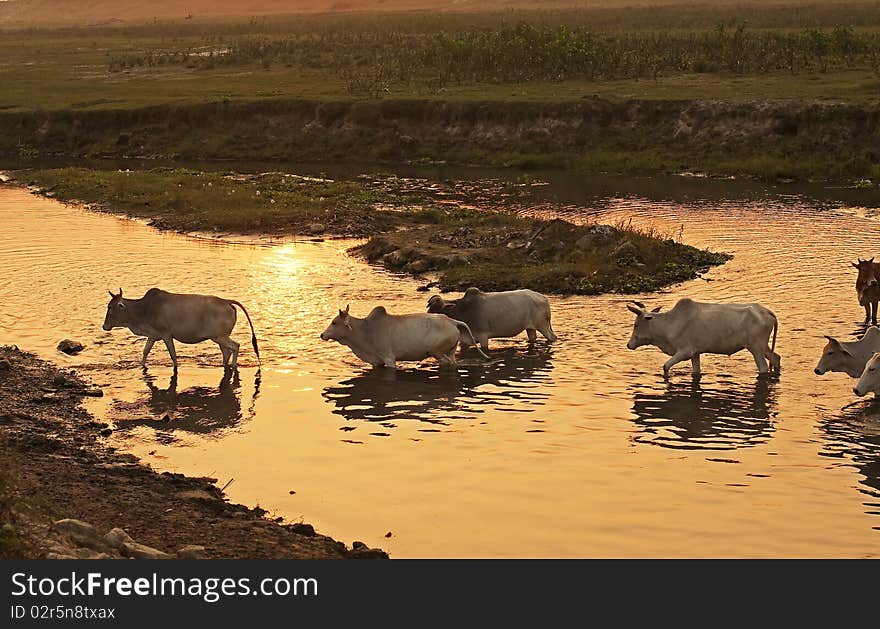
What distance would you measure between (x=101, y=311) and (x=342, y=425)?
8139mm

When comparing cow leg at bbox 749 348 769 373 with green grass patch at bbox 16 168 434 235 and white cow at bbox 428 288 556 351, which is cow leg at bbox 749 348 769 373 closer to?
white cow at bbox 428 288 556 351

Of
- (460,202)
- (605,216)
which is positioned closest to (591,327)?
(605,216)

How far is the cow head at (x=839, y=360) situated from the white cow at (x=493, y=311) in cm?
471

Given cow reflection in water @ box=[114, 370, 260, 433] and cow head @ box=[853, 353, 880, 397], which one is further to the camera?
cow head @ box=[853, 353, 880, 397]

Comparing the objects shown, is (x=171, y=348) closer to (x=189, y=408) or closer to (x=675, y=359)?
(x=189, y=408)

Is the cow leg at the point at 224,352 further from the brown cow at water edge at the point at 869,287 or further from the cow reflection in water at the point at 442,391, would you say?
the brown cow at water edge at the point at 869,287

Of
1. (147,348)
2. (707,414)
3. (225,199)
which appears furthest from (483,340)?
(225,199)

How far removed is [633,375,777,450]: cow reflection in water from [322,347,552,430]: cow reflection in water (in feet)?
5.33

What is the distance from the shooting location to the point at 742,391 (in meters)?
17.8

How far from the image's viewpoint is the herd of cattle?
18188mm

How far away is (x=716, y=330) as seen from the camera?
59.7 ft

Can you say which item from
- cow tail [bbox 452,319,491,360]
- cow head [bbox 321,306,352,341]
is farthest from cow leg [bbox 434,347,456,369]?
cow head [bbox 321,306,352,341]

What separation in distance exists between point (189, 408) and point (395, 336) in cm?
336

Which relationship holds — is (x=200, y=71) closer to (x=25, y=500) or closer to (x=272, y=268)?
(x=272, y=268)
